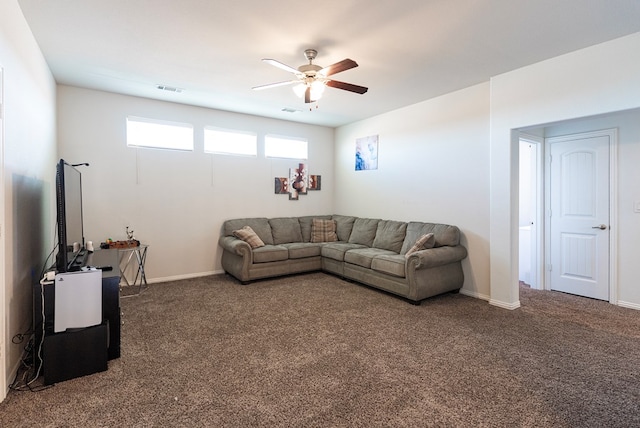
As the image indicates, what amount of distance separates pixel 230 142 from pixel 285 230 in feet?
5.82

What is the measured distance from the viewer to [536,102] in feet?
11.5

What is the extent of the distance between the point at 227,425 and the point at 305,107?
14.8ft

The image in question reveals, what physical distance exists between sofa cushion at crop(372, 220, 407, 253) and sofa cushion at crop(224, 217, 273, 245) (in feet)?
5.91

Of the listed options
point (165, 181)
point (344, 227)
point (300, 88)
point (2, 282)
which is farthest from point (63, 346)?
point (344, 227)

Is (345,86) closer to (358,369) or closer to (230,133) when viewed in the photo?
(358,369)

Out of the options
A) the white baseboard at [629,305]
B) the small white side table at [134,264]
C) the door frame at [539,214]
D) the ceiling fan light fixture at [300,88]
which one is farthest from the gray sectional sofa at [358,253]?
the ceiling fan light fixture at [300,88]

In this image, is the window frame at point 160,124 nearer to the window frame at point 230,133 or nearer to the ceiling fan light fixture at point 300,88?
the window frame at point 230,133

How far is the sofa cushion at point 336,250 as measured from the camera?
510cm

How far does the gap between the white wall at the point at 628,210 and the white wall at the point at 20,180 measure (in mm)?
5084

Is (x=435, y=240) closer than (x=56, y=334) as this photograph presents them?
No

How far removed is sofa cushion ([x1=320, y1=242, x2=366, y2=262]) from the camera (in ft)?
16.7

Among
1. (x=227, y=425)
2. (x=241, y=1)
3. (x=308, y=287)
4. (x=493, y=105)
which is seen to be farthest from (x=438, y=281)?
(x=241, y=1)

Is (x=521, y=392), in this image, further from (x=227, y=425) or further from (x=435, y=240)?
(x=435, y=240)

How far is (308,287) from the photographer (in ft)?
15.4
